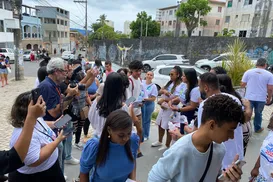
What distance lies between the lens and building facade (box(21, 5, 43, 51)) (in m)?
37.0

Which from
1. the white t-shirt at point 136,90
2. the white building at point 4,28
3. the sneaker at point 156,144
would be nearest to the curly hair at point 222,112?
the white t-shirt at point 136,90

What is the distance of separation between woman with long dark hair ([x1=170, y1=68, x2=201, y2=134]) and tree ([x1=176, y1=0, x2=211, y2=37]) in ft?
92.9

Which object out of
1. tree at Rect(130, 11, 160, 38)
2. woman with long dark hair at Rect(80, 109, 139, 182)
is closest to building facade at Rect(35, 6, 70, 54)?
tree at Rect(130, 11, 160, 38)

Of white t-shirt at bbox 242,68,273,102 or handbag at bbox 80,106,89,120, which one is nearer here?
handbag at bbox 80,106,89,120

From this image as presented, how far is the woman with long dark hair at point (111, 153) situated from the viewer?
173 centimetres

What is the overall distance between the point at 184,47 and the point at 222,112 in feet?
66.2

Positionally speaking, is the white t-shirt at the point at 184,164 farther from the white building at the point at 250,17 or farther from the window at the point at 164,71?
the white building at the point at 250,17

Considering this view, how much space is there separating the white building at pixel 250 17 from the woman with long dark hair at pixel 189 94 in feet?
→ 97.6

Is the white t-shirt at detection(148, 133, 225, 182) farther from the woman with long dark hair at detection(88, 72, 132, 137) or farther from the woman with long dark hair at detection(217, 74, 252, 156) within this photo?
the woman with long dark hair at detection(88, 72, 132, 137)

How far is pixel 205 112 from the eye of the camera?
146cm

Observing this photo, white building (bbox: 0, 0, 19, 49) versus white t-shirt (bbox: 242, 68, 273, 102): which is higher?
white building (bbox: 0, 0, 19, 49)

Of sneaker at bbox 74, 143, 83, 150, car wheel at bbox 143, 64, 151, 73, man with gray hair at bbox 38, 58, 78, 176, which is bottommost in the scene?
sneaker at bbox 74, 143, 83, 150

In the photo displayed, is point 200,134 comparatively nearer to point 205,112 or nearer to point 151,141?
point 205,112

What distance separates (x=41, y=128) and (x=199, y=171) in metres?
1.47
